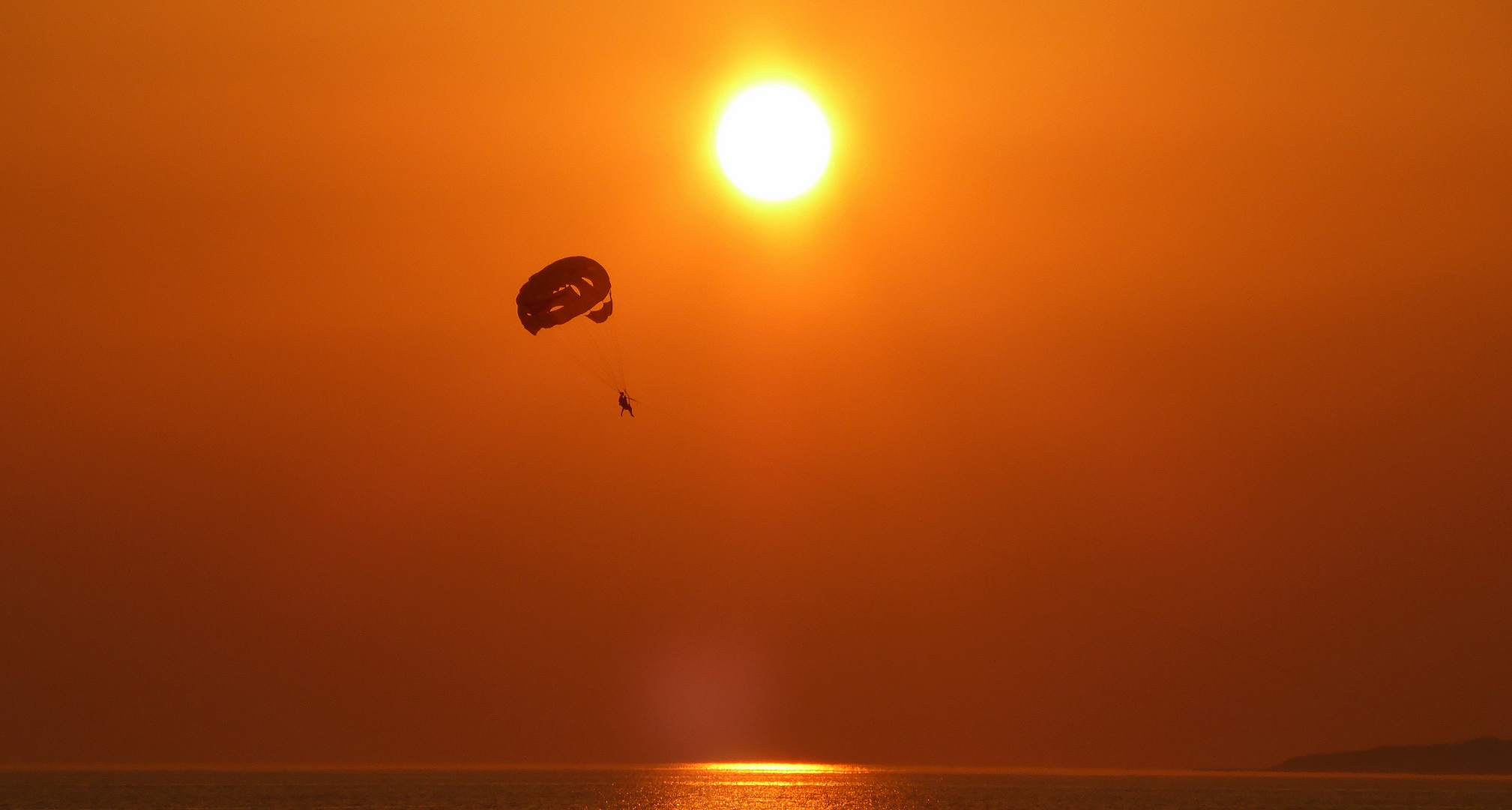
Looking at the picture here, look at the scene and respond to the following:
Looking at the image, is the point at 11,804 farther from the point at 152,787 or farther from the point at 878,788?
the point at 878,788

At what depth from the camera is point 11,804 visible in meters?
89.4

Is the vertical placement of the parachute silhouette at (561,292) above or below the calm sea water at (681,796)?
above

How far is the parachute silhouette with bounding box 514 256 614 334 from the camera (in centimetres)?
3897

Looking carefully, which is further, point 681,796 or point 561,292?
point 681,796

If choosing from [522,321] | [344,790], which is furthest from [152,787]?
[522,321]

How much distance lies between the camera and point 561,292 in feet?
129

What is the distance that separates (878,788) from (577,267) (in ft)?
408

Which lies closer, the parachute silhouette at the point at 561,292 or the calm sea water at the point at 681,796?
the parachute silhouette at the point at 561,292

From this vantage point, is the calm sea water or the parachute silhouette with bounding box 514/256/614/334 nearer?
the parachute silhouette with bounding box 514/256/614/334

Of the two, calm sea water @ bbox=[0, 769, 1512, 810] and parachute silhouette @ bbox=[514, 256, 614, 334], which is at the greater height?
parachute silhouette @ bbox=[514, 256, 614, 334]

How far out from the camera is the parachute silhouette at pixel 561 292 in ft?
128

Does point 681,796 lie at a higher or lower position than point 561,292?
lower

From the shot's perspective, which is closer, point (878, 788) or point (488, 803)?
point (488, 803)

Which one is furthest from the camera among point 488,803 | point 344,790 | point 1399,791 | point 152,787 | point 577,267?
point 1399,791
